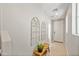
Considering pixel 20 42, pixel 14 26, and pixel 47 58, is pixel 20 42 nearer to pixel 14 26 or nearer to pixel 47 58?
pixel 14 26

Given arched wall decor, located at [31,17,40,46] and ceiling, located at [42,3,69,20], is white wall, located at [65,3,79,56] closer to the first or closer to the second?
ceiling, located at [42,3,69,20]

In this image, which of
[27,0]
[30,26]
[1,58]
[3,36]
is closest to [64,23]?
[30,26]

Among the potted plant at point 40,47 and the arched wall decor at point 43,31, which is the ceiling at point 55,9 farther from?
the potted plant at point 40,47

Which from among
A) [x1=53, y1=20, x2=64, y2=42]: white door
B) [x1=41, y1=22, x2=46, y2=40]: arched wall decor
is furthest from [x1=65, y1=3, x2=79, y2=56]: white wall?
[x1=41, y1=22, x2=46, y2=40]: arched wall decor

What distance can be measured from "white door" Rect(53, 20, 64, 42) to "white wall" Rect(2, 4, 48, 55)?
0.16 meters

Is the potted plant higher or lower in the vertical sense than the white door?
lower

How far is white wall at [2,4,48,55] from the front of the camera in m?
1.80

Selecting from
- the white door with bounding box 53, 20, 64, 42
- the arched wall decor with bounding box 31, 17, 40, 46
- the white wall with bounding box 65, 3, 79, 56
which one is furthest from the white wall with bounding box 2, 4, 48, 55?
the white wall with bounding box 65, 3, 79, 56

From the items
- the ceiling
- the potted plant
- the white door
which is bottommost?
the potted plant

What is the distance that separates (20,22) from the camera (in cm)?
181

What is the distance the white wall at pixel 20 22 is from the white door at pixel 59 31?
164mm

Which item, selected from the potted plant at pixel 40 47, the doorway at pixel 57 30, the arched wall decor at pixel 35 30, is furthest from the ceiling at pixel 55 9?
the potted plant at pixel 40 47

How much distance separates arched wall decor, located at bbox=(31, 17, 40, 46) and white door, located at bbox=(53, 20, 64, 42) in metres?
0.23

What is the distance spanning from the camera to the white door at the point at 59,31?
5.97 feet
